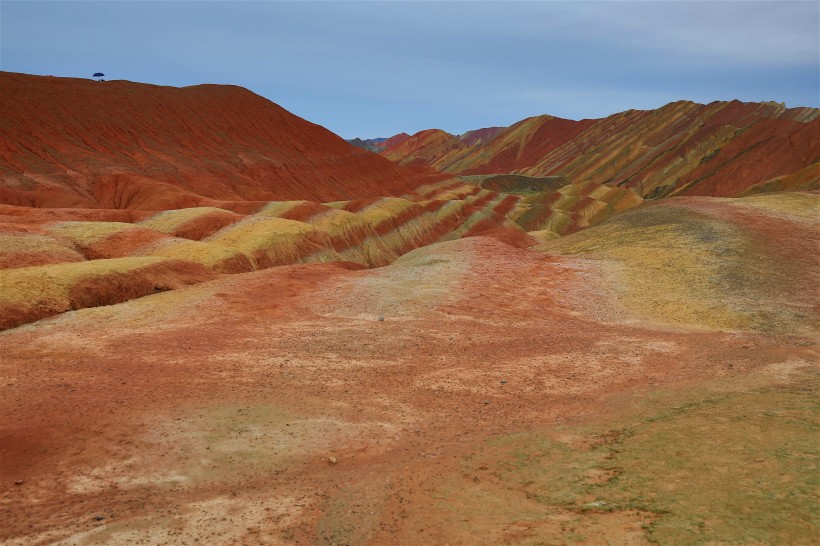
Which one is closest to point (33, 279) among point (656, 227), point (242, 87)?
point (656, 227)

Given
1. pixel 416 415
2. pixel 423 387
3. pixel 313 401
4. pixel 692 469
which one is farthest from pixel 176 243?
pixel 692 469

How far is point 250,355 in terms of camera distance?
1956cm

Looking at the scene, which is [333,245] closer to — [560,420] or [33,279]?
[33,279]

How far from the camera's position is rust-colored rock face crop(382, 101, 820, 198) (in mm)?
103312

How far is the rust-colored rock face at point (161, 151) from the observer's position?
222ft

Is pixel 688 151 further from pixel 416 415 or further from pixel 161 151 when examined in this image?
pixel 416 415

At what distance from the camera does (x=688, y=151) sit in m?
132

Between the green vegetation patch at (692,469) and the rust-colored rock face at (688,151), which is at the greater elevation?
the rust-colored rock face at (688,151)

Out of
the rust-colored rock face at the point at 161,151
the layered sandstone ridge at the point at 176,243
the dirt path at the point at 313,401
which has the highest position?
the rust-colored rock face at the point at 161,151

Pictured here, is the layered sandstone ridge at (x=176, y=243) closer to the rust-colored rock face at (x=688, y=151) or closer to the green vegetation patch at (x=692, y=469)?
the green vegetation patch at (x=692, y=469)

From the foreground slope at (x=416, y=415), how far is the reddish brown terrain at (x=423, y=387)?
74 mm

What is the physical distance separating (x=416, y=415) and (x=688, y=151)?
13406 cm

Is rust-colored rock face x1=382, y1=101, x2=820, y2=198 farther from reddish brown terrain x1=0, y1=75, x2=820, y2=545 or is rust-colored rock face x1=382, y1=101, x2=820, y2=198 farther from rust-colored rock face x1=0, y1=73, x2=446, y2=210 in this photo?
rust-colored rock face x1=0, y1=73, x2=446, y2=210

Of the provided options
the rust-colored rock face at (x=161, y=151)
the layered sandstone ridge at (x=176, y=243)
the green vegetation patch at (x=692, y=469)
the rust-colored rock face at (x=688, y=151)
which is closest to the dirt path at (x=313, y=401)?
the green vegetation patch at (x=692, y=469)
